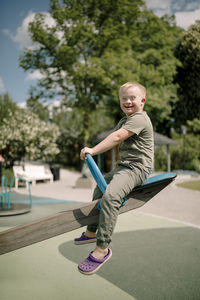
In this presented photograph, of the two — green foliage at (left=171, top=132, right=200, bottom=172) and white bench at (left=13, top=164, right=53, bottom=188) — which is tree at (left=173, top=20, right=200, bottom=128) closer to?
green foliage at (left=171, top=132, right=200, bottom=172)

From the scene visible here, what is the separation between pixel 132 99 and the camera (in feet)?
8.13

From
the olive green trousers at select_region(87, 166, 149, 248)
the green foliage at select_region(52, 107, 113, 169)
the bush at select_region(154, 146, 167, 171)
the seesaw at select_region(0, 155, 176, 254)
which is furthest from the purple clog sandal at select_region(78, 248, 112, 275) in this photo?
the green foliage at select_region(52, 107, 113, 169)

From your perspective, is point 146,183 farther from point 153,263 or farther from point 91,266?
point 153,263

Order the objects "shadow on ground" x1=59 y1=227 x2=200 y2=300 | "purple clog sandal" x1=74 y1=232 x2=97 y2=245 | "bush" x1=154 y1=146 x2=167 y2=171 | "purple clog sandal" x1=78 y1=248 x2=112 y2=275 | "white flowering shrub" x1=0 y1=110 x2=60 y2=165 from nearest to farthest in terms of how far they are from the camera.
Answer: "purple clog sandal" x1=78 y1=248 x2=112 y2=275 → "purple clog sandal" x1=74 y1=232 x2=97 y2=245 → "shadow on ground" x1=59 y1=227 x2=200 y2=300 → "white flowering shrub" x1=0 y1=110 x2=60 y2=165 → "bush" x1=154 y1=146 x2=167 y2=171

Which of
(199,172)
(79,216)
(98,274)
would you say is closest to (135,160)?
(79,216)

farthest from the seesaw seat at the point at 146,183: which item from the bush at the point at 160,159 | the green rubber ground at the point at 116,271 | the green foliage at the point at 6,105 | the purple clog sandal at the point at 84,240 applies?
the green foliage at the point at 6,105

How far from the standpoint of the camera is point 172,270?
12.1 ft

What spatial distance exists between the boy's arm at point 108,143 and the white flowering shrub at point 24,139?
1451 centimetres

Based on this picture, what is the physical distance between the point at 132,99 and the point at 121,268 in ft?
7.61

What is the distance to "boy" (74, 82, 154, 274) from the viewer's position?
2.31 metres

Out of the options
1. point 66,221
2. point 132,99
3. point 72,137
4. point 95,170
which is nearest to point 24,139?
point 72,137

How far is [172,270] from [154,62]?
22345 mm

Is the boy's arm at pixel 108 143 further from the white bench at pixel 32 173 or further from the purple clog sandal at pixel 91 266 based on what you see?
the white bench at pixel 32 173

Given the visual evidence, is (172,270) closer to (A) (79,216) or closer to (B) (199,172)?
(A) (79,216)
